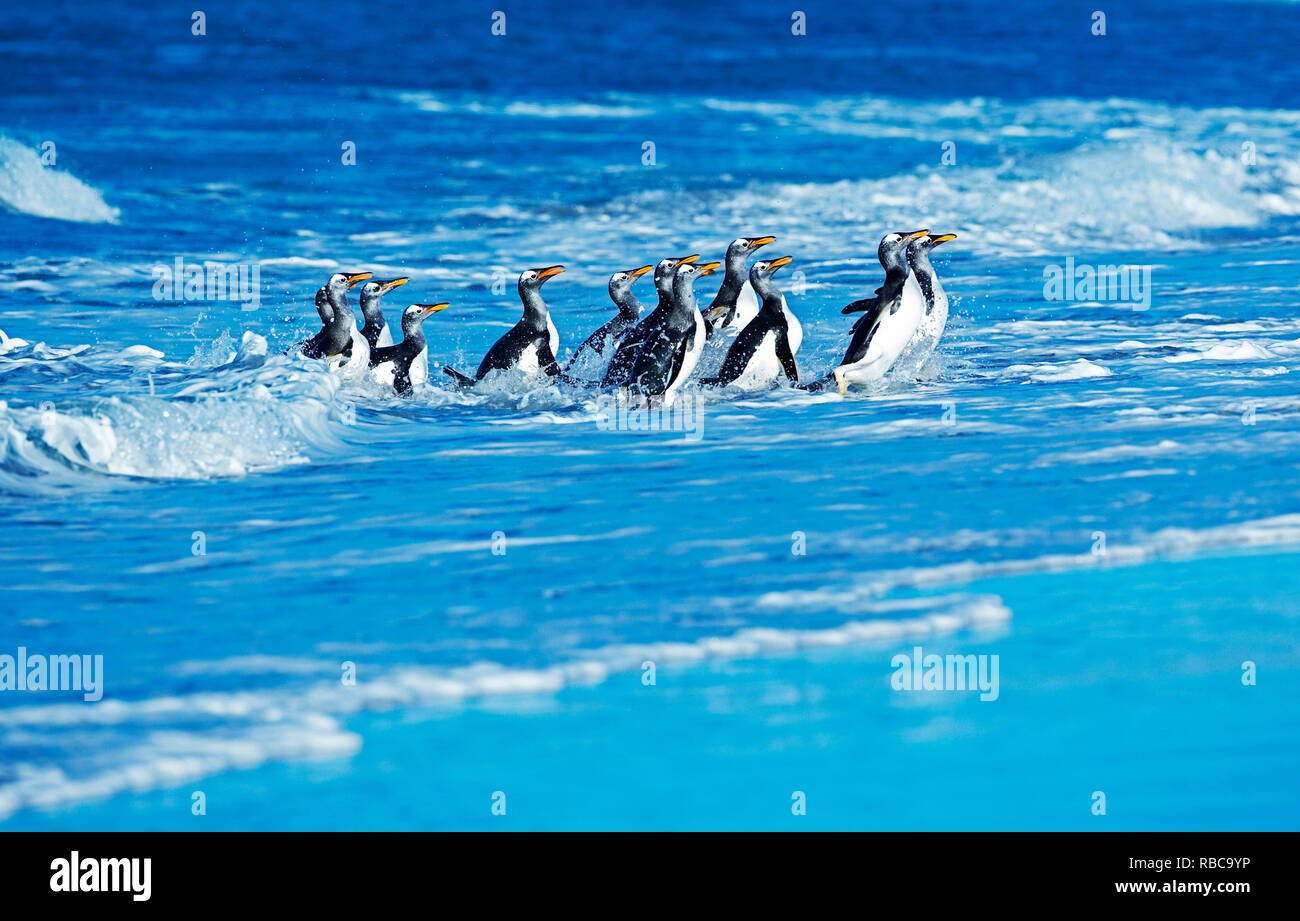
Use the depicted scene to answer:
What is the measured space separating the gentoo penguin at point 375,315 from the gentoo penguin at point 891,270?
2977 mm

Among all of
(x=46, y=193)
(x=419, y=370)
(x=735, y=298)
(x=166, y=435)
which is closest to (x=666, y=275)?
(x=735, y=298)

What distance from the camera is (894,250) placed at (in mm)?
9734

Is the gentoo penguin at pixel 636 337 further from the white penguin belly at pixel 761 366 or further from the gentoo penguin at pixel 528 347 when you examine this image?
the white penguin belly at pixel 761 366

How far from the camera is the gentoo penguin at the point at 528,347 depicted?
973 centimetres

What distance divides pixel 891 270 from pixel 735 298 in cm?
108

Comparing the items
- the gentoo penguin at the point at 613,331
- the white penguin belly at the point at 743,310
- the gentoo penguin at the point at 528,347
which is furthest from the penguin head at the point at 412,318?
the white penguin belly at the point at 743,310

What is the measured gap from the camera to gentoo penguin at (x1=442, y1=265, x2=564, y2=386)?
31.9ft

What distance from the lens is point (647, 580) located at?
541 centimetres

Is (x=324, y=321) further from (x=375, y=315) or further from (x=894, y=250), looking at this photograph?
(x=894, y=250)

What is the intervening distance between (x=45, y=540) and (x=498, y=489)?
5.96ft

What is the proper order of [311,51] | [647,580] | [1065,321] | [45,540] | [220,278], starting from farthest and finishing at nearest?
[311,51] → [220,278] → [1065,321] → [45,540] → [647,580]

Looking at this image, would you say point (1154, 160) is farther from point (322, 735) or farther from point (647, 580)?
point (322, 735)

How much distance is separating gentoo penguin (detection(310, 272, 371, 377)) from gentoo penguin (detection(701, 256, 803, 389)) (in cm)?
207
